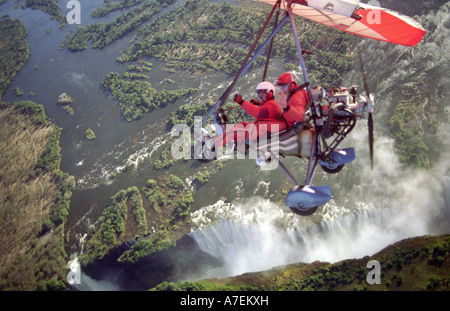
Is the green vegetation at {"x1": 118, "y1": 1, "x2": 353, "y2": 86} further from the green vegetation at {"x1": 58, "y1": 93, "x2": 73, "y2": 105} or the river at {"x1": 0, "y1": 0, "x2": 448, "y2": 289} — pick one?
the green vegetation at {"x1": 58, "y1": 93, "x2": 73, "y2": 105}

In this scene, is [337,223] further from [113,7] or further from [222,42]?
[113,7]

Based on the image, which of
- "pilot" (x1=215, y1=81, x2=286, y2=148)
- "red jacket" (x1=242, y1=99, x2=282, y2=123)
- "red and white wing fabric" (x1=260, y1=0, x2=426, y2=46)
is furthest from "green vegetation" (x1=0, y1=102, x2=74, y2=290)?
"red and white wing fabric" (x1=260, y1=0, x2=426, y2=46)

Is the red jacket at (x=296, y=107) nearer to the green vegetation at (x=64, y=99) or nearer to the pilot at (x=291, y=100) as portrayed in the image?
the pilot at (x=291, y=100)

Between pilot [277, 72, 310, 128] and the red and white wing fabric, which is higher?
the red and white wing fabric

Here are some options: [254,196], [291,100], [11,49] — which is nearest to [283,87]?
[291,100]
